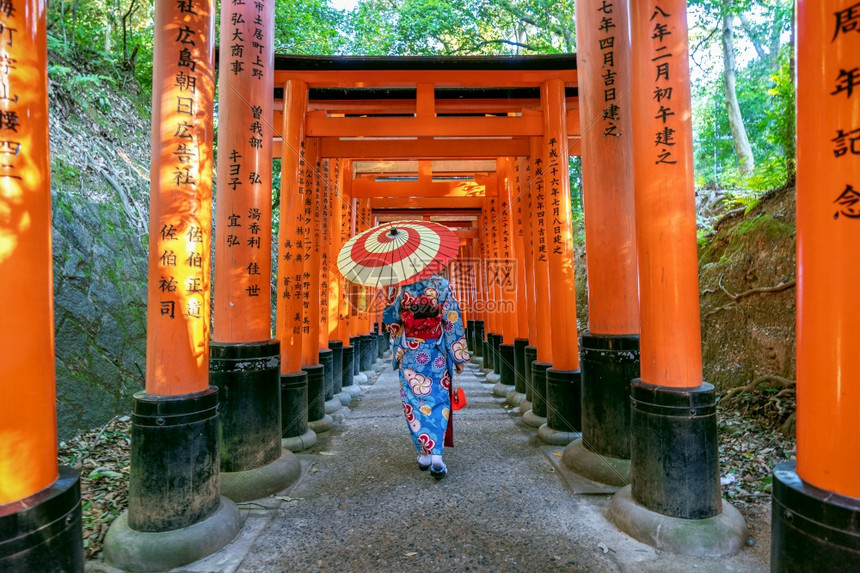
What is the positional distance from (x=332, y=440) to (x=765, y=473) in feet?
14.2

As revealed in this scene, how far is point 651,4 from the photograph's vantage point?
123 inches

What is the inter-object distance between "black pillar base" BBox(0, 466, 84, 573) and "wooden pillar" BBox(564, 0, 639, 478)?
3.59 m

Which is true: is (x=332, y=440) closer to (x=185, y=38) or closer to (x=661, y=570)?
(x=661, y=570)

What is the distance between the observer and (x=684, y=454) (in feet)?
9.75

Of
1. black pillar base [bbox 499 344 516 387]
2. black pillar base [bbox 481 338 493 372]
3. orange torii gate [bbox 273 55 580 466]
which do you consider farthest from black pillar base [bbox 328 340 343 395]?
black pillar base [bbox 481 338 493 372]

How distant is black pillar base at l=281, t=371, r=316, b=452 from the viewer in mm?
5242

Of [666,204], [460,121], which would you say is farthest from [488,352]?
[666,204]

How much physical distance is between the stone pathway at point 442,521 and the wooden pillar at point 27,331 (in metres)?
1.13

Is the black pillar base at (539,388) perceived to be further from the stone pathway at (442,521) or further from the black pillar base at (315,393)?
the black pillar base at (315,393)

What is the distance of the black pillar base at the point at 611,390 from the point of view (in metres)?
4.07

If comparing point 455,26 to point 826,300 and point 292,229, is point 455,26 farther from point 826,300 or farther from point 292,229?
point 826,300

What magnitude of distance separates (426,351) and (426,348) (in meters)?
0.03

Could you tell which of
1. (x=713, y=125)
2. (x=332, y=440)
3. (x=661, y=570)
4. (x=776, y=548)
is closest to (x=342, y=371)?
(x=332, y=440)

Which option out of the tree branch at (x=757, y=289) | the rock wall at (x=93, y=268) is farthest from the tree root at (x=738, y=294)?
the rock wall at (x=93, y=268)
